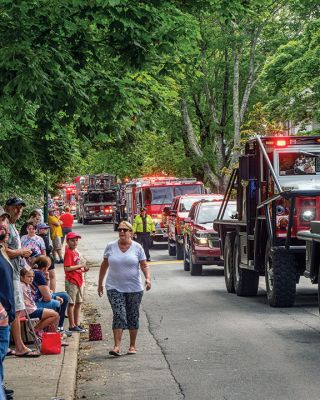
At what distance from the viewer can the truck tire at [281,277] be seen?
18.4 m

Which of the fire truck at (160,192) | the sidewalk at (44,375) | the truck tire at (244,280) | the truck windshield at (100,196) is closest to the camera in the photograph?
the sidewalk at (44,375)

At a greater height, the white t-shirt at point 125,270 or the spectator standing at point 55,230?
the white t-shirt at point 125,270

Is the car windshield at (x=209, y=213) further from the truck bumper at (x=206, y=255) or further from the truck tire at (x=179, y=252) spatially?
the truck tire at (x=179, y=252)

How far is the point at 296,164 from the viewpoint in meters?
20.2

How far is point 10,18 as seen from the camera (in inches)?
475

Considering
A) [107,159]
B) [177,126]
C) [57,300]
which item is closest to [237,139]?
[177,126]

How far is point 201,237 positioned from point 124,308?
14.6 m

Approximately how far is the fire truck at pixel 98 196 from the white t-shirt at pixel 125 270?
62.2 meters

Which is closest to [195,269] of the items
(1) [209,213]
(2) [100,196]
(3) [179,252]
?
(1) [209,213]

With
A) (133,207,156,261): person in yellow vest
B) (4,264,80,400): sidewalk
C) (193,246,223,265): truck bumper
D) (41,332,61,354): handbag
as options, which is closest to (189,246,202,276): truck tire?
(193,246,223,265): truck bumper

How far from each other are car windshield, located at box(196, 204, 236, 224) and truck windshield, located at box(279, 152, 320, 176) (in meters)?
8.82

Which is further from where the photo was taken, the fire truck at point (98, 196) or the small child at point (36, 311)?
the fire truck at point (98, 196)

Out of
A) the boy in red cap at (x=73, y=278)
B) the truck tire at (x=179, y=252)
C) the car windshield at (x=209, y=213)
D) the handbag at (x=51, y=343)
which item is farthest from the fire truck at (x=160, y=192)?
the handbag at (x=51, y=343)

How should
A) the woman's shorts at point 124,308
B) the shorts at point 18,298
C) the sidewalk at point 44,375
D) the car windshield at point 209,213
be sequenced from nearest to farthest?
the sidewalk at point 44,375 → the shorts at point 18,298 → the woman's shorts at point 124,308 → the car windshield at point 209,213
